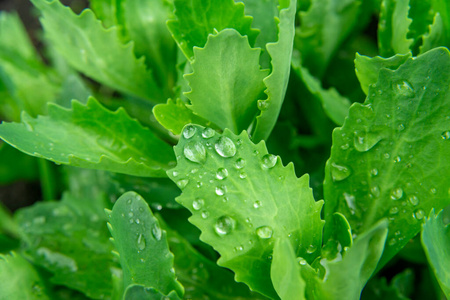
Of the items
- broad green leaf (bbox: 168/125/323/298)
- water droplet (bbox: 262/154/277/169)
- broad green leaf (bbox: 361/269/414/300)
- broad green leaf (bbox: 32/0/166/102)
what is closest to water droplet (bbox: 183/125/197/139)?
broad green leaf (bbox: 168/125/323/298)

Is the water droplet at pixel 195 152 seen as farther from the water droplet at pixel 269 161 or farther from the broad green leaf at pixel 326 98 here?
the broad green leaf at pixel 326 98

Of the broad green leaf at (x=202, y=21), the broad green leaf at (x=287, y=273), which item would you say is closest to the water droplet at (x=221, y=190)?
the broad green leaf at (x=287, y=273)

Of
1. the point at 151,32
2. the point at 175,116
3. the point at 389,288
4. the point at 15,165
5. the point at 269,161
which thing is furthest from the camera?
the point at 15,165

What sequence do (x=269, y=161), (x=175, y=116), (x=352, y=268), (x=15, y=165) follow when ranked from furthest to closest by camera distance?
(x=15, y=165) < (x=175, y=116) < (x=269, y=161) < (x=352, y=268)

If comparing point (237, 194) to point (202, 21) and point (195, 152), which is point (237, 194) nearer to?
point (195, 152)

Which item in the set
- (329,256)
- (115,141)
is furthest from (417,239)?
(115,141)

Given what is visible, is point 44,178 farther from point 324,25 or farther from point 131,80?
point 324,25

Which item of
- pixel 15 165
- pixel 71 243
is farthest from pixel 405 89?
pixel 15 165

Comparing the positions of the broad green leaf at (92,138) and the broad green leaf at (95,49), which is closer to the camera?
the broad green leaf at (92,138)

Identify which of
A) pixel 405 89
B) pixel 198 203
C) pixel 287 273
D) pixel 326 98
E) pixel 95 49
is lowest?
pixel 287 273
